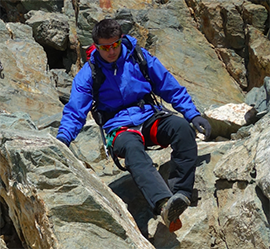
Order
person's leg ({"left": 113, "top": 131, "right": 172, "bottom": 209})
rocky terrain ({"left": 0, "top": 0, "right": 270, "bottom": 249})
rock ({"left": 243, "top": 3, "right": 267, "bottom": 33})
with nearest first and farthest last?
rocky terrain ({"left": 0, "top": 0, "right": 270, "bottom": 249}) → person's leg ({"left": 113, "top": 131, "right": 172, "bottom": 209}) → rock ({"left": 243, "top": 3, "right": 267, "bottom": 33})

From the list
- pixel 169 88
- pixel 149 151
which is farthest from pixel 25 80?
pixel 169 88

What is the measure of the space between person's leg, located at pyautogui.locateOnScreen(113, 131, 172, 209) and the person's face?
1.14 metres

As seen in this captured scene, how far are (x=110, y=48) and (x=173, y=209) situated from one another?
8.09 feet

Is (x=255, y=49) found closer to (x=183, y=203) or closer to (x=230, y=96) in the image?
(x=230, y=96)

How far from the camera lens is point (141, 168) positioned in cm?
493

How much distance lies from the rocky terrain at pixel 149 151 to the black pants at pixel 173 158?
0.42 m

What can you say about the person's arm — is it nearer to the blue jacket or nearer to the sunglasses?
the blue jacket

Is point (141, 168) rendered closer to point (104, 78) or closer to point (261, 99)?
point (104, 78)

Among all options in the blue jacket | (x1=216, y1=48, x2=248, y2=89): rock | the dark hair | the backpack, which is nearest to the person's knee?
the blue jacket

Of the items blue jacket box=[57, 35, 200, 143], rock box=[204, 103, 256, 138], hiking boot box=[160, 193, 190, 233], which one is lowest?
rock box=[204, 103, 256, 138]

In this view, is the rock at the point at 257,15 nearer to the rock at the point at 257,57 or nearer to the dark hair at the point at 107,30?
the rock at the point at 257,57

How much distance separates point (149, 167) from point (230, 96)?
6.89 metres

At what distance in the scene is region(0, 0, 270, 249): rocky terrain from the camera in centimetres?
396

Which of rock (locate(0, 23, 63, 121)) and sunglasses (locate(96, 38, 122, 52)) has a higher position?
sunglasses (locate(96, 38, 122, 52))
